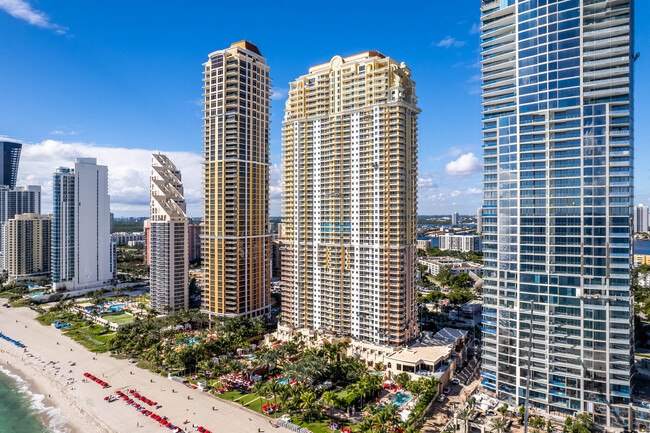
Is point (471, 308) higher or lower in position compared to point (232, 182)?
lower

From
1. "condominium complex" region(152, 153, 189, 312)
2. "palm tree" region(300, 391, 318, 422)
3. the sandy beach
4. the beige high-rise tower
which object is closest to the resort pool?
"palm tree" region(300, 391, 318, 422)

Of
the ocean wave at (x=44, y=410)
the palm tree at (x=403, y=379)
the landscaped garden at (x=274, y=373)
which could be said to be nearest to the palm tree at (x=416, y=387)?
the landscaped garden at (x=274, y=373)

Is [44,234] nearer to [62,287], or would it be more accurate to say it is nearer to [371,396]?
[62,287]

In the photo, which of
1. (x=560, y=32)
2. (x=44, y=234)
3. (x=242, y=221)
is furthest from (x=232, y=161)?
(x=44, y=234)

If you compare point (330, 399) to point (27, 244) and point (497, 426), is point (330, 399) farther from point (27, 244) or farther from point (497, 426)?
point (27, 244)

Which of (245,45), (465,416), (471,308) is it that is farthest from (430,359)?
(245,45)

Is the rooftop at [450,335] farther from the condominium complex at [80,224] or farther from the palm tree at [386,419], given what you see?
the condominium complex at [80,224]
